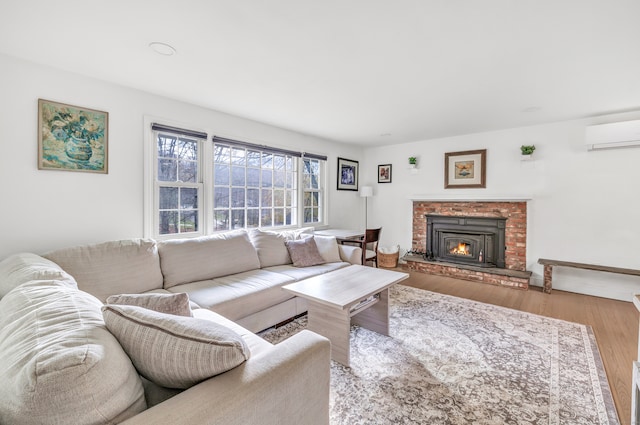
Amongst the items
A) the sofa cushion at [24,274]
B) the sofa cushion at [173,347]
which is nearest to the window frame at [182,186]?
the sofa cushion at [24,274]

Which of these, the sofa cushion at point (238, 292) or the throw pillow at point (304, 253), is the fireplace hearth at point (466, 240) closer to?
the throw pillow at point (304, 253)

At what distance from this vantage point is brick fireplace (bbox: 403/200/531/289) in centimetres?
426

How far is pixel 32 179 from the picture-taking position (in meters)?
2.33

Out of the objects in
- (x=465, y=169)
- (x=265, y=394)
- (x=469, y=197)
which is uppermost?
(x=465, y=169)

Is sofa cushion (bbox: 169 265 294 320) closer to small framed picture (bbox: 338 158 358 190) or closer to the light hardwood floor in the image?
the light hardwood floor

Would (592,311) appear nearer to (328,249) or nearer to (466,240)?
(466,240)

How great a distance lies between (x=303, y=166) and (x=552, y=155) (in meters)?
3.64

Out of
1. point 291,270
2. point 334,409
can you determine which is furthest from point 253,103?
point 334,409

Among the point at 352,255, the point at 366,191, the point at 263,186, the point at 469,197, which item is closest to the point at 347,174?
the point at 366,191

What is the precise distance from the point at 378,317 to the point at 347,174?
349cm

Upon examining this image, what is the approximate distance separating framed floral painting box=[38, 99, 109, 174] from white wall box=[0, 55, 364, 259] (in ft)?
0.16

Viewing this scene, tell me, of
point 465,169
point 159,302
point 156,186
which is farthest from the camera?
point 465,169

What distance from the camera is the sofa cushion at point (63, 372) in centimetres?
64

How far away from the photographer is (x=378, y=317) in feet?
8.71
